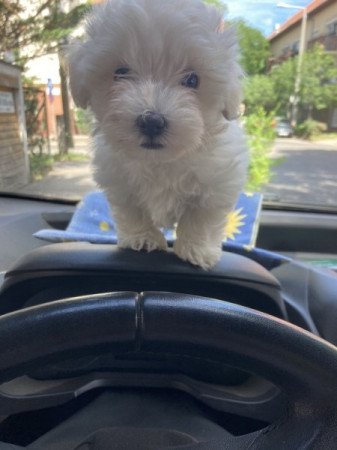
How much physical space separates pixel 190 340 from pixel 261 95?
71.5 inches

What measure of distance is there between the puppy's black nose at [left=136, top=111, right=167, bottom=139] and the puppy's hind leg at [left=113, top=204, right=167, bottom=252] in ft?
1.18

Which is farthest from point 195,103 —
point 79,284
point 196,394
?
point 196,394

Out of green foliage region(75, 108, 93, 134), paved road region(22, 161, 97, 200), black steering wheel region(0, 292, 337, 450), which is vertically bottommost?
paved road region(22, 161, 97, 200)

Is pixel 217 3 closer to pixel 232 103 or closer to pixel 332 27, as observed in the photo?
pixel 232 103

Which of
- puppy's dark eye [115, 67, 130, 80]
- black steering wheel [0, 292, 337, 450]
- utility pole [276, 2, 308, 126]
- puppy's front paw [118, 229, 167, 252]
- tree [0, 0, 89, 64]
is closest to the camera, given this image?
black steering wheel [0, 292, 337, 450]

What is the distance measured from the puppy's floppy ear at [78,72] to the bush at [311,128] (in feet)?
4.52

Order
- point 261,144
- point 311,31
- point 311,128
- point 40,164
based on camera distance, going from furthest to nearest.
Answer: point 40,164
point 261,144
point 311,128
point 311,31

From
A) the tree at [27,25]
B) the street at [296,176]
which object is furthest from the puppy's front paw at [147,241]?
the tree at [27,25]

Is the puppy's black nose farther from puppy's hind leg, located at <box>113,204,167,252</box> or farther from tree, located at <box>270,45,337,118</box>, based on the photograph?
tree, located at <box>270,45,337,118</box>

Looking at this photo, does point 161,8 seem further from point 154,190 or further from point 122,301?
point 122,301

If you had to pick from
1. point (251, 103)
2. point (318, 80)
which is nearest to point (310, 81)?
point (318, 80)

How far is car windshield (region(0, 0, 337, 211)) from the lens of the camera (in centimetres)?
202

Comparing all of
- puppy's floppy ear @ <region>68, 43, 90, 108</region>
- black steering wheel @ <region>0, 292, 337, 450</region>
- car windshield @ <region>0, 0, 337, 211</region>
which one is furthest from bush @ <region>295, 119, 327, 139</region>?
black steering wheel @ <region>0, 292, 337, 450</region>

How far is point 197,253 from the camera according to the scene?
1434 mm
